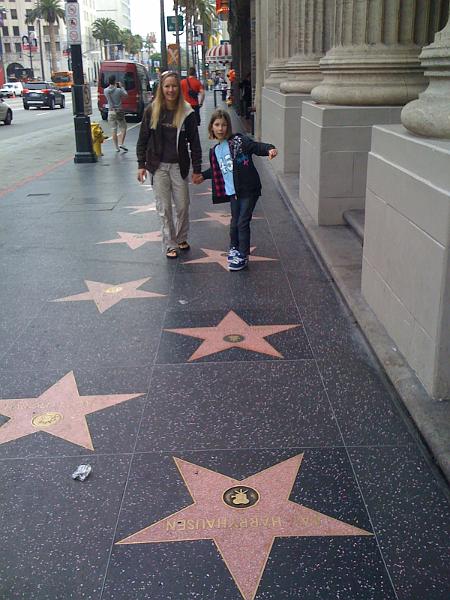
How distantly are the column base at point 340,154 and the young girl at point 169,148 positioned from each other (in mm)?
1588

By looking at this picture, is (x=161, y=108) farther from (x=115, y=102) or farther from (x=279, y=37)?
(x=115, y=102)

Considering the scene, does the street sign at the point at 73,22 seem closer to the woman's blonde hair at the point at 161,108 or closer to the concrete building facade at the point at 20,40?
the woman's blonde hair at the point at 161,108

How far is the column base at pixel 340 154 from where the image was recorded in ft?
24.5

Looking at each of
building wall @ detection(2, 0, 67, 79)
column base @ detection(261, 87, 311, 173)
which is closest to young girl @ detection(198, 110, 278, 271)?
column base @ detection(261, 87, 311, 173)

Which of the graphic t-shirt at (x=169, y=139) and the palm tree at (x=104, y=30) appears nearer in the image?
the graphic t-shirt at (x=169, y=139)

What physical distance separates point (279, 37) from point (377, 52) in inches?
323

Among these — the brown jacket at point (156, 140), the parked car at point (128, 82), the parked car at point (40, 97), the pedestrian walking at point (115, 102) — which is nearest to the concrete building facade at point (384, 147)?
the brown jacket at point (156, 140)

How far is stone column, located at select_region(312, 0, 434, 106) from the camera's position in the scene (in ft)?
22.9

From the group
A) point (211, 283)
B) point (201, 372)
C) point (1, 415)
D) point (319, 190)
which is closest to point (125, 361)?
point (201, 372)

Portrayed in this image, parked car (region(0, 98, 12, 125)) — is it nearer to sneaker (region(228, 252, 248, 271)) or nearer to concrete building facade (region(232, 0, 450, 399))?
concrete building facade (region(232, 0, 450, 399))

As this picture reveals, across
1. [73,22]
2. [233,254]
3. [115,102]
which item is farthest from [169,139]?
[115,102]

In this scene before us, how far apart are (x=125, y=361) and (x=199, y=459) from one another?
1.44 metres

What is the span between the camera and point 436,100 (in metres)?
4.11

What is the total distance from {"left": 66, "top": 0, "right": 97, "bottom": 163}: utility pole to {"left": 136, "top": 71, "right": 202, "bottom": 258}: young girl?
9306 millimetres
